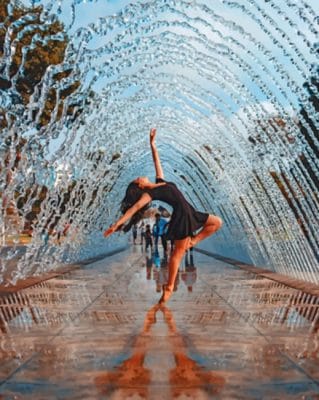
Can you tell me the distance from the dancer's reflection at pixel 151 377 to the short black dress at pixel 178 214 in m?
2.83

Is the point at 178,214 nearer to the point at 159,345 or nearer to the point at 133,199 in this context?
the point at 133,199

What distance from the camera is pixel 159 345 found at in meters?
5.45

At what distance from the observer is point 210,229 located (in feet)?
27.2

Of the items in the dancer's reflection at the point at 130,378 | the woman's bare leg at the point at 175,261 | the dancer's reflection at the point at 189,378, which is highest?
the woman's bare leg at the point at 175,261

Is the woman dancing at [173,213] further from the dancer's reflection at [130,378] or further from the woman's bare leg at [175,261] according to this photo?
the dancer's reflection at [130,378]

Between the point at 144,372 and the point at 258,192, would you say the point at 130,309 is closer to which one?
the point at 144,372

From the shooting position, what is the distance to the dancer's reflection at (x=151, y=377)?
3994mm

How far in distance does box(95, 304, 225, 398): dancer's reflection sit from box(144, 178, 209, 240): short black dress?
2830 mm

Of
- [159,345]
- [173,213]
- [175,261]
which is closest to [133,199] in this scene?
[173,213]

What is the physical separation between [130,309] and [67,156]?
447 inches

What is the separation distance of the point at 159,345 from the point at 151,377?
1119 millimetres

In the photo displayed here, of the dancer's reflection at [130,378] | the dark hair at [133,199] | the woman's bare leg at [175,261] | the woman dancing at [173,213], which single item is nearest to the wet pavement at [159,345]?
the dancer's reflection at [130,378]

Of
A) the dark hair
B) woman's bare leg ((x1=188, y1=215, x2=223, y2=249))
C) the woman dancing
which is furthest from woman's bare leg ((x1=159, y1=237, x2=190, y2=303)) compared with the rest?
the dark hair

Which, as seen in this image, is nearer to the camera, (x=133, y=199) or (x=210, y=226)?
(x=133, y=199)
